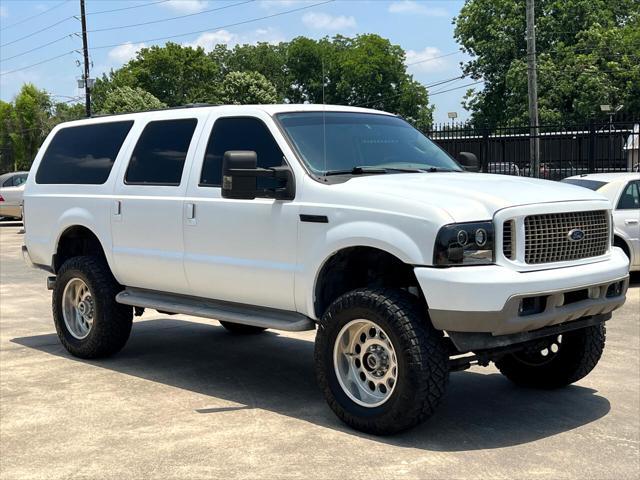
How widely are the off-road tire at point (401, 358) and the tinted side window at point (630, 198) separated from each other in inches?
307

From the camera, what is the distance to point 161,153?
23.9ft

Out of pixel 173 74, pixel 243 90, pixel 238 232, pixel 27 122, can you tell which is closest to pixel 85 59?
pixel 27 122

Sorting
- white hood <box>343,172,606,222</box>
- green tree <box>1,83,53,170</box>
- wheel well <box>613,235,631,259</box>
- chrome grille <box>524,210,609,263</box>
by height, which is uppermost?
green tree <box>1,83,53,170</box>

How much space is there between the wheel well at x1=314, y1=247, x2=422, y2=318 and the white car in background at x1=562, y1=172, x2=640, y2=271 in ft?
22.9

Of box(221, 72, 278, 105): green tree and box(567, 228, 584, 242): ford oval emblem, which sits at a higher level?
box(221, 72, 278, 105): green tree

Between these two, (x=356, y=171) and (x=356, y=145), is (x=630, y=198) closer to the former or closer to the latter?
(x=356, y=145)

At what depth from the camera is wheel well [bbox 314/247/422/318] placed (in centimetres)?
577

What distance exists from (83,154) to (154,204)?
1491 millimetres

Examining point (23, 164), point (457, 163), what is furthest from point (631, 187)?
point (23, 164)

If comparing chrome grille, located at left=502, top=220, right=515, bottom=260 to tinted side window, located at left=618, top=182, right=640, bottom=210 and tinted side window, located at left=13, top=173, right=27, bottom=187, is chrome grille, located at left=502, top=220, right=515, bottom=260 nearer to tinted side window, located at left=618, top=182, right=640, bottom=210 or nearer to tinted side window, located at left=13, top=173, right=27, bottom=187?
tinted side window, located at left=618, top=182, right=640, bottom=210

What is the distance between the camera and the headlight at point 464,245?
506 centimetres

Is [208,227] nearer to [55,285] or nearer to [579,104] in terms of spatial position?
[55,285]

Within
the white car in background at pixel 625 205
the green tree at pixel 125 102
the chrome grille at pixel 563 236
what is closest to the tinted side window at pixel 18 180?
the white car in background at pixel 625 205

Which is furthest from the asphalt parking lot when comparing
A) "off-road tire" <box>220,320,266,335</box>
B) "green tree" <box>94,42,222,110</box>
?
"green tree" <box>94,42,222,110</box>
